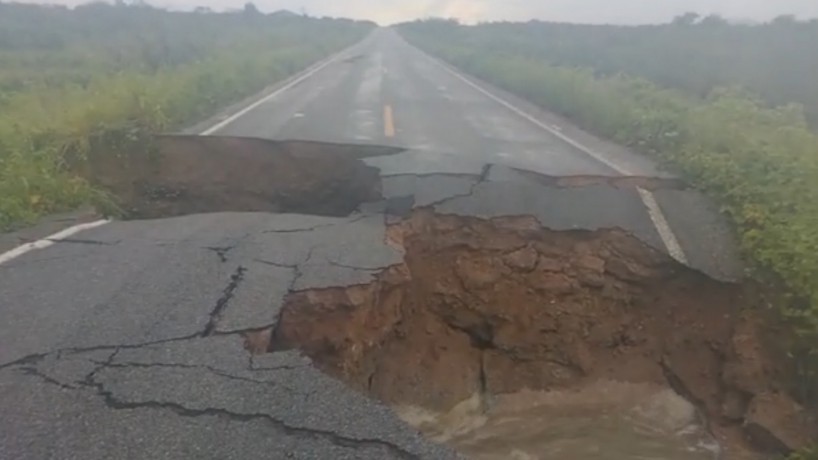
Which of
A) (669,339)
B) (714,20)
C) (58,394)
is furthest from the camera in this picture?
(714,20)

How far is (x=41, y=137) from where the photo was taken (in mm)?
9422

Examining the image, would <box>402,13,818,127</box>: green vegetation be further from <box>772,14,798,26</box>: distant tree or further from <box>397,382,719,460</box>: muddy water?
<box>397,382,719,460</box>: muddy water

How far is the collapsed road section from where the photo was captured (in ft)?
15.3

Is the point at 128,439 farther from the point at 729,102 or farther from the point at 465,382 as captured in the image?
the point at 729,102

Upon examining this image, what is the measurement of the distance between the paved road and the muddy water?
48.7 inches

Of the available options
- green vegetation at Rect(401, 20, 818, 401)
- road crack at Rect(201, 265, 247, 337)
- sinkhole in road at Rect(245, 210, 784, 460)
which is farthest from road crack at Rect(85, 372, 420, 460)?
green vegetation at Rect(401, 20, 818, 401)

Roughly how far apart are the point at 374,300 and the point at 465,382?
1505mm

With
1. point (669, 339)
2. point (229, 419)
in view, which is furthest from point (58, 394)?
point (669, 339)

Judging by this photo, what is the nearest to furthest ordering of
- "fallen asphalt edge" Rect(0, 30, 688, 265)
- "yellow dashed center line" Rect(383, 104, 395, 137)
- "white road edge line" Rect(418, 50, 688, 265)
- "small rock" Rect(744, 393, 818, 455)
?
"small rock" Rect(744, 393, 818, 455) < "fallen asphalt edge" Rect(0, 30, 688, 265) < "white road edge line" Rect(418, 50, 688, 265) < "yellow dashed center line" Rect(383, 104, 395, 137)

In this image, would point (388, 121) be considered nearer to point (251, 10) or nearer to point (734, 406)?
point (734, 406)

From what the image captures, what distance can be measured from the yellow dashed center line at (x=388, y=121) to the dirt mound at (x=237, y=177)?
1915 mm

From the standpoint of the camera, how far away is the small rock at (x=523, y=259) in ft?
23.3

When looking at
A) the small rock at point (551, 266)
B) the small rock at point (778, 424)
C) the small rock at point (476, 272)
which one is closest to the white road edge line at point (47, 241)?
the small rock at point (476, 272)

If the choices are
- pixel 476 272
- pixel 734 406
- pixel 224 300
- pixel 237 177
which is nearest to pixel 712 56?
pixel 237 177
